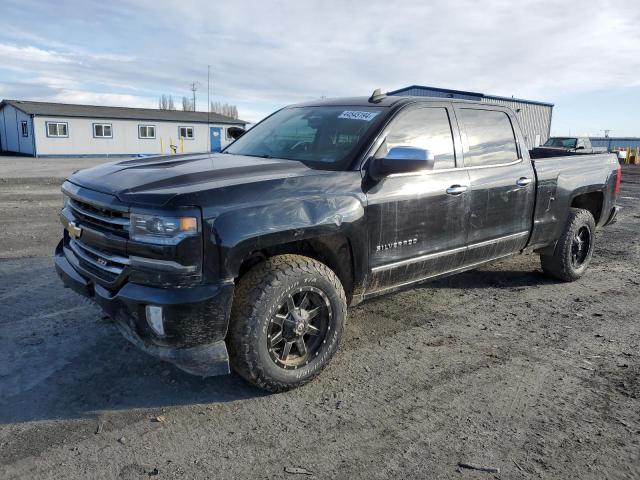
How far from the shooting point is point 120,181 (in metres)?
3.12

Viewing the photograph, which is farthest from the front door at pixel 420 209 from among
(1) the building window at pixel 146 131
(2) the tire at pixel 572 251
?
(1) the building window at pixel 146 131

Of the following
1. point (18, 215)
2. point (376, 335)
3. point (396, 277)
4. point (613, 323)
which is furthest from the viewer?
point (18, 215)

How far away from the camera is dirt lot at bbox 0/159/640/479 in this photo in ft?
8.38

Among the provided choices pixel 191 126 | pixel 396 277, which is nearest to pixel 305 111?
pixel 396 277

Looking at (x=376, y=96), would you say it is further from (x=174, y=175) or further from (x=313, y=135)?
(x=174, y=175)

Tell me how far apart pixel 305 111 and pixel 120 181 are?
195cm

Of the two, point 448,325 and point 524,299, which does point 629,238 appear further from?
point 448,325

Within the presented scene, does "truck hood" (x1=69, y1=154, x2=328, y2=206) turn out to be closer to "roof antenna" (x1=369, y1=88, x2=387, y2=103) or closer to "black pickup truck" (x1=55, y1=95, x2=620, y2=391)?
"black pickup truck" (x1=55, y1=95, x2=620, y2=391)

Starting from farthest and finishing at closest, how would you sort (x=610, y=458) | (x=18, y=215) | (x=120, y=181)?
(x=18, y=215) < (x=120, y=181) < (x=610, y=458)

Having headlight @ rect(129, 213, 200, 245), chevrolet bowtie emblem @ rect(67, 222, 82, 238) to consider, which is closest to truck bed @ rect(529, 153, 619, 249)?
headlight @ rect(129, 213, 200, 245)

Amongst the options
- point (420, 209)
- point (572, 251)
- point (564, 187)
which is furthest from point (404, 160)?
point (572, 251)

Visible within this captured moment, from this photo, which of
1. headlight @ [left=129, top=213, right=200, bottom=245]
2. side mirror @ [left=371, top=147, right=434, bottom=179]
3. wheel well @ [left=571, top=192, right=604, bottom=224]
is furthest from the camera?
wheel well @ [left=571, top=192, right=604, bottom=224]

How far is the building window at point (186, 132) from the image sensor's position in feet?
130

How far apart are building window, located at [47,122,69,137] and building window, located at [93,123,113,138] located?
1.79 metres
